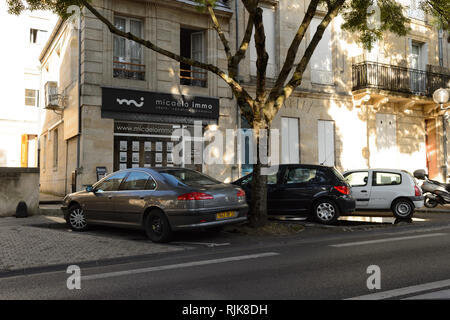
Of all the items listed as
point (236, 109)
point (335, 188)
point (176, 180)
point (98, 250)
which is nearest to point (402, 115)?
point (236, 109)

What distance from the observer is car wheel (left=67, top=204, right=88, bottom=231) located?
31.8ft

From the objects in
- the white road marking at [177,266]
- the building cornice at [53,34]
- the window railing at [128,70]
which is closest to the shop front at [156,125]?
the window railing at [128,70]

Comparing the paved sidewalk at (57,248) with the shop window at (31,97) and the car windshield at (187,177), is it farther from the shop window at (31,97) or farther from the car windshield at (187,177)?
the shop window at (31,97)

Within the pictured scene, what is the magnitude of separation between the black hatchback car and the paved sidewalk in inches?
156

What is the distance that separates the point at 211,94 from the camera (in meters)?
16.7

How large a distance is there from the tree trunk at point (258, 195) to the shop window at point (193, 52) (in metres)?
7.68

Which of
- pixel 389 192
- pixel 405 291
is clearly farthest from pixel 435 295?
pixel 389 192

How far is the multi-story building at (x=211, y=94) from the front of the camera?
48.3ft

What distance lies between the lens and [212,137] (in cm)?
1661

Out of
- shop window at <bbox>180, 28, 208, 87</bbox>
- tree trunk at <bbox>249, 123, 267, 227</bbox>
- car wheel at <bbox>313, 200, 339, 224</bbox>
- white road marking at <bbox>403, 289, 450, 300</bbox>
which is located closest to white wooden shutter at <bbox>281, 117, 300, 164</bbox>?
shop window at <bbox>180, 28, 208, 87</bbox>

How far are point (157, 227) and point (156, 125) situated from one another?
316 inches

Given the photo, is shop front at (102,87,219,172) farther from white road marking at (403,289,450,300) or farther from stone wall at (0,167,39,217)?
white road marking at (403,289,450,300)

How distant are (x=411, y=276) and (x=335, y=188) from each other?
5.57m
